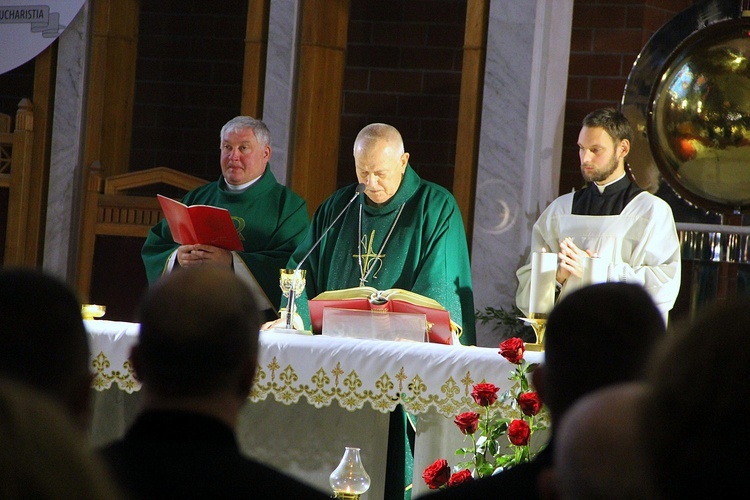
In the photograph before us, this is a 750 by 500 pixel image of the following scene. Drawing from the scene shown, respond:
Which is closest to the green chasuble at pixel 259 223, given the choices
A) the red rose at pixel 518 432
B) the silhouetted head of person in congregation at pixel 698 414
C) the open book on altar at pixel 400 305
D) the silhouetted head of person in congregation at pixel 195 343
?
the open book on altar at pixel 400 305

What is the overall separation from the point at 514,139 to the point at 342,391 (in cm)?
287

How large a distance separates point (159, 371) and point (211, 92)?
754 cm

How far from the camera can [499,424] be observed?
140 inches

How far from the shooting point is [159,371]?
164cm

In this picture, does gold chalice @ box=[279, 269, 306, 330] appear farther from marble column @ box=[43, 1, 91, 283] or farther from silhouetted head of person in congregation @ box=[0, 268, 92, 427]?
marble column @ box=[43, 1, 91, 283]

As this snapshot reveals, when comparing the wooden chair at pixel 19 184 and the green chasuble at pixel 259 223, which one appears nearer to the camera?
the green chasuble at pixel 259 223

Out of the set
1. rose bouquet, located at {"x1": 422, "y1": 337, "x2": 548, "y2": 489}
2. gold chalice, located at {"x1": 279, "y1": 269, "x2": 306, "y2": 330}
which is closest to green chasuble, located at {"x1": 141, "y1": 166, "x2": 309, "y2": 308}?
gold chalice, located at {"x1": 279, "y1": 269, "x2": 306, "y2": 330}

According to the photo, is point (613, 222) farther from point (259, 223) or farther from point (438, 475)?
point (438, 475)

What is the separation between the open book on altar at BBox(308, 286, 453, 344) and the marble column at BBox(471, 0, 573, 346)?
212 centimetres

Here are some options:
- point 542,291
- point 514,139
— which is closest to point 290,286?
point 542,291

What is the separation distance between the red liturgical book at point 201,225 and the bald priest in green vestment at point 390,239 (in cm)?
30

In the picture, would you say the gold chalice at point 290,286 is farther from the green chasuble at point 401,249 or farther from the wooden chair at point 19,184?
the wooden chair at point 19,184

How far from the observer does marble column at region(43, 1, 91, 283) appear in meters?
7.16

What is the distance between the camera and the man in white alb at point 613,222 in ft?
16.5
